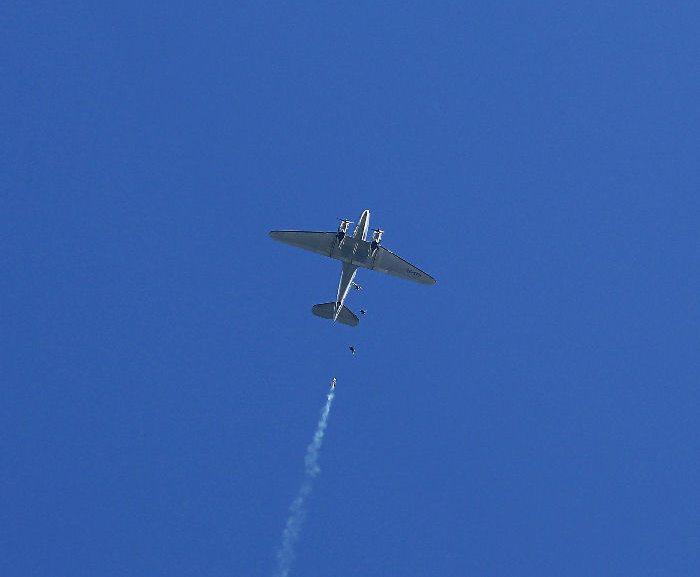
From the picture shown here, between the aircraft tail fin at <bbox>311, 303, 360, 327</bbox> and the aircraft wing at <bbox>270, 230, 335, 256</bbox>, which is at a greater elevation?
the aircraft wing at <bbox>270, 230, 335, 256</bbox>

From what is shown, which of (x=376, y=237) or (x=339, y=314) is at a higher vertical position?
(x=376, y=237)

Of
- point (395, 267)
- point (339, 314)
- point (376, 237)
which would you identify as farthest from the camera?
point (339, 314)

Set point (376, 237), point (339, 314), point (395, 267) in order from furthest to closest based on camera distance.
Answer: point (339, 314)
point (395, 267)
point (376, 237)

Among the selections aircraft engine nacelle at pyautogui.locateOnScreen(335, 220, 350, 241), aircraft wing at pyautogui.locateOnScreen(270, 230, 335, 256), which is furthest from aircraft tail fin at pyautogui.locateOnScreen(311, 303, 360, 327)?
aircraft engine nacelle at pyautogui.locateOnScreen(335, 220, 350, 241)

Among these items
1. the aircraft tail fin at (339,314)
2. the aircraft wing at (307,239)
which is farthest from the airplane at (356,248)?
the aircraft tail fin at (339,314)

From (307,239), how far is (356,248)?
22.7 ft

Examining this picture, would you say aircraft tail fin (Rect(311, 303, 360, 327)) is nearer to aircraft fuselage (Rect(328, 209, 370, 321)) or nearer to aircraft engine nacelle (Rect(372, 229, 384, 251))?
aircraft fuselage (Rect(328, 209, 370, 321))

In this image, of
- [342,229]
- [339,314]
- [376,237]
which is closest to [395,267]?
[376,237]

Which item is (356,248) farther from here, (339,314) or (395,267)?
(339,314)

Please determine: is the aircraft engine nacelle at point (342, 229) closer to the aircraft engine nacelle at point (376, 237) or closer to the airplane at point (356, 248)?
the airplane at point (356, 248)

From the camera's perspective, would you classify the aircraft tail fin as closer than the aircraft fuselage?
No

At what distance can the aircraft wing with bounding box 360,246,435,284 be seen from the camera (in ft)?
328

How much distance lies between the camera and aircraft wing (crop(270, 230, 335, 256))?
100.0 meters

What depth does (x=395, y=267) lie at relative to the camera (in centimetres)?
10138
